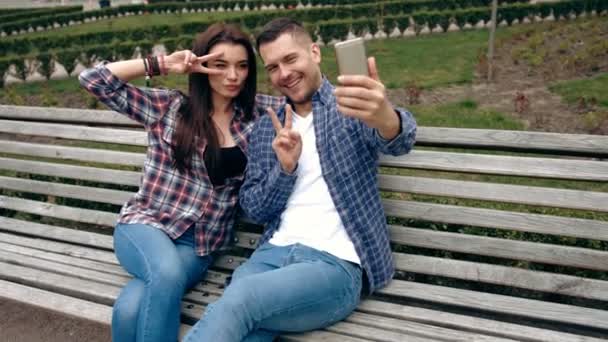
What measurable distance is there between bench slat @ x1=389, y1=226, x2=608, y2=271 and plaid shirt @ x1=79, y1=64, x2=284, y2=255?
0.85 meters

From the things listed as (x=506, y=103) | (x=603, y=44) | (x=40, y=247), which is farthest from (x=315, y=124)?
(x=603, y=44)

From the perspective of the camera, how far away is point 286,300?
2.34 metres

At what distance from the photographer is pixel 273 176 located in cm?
260

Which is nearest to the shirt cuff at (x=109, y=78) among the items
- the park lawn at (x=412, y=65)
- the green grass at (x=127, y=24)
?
the park lawn at (x=412, y=65)

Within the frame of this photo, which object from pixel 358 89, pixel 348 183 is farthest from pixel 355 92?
pixel 348 183

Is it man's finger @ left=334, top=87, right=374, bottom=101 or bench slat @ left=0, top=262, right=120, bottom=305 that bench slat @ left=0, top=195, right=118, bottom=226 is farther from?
man's finger @ left=334, top=87, right=374, bottom=101

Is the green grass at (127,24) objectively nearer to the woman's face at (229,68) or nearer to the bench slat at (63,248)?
the bench slat at (63,248)

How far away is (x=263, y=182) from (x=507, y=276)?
1168 millimetres

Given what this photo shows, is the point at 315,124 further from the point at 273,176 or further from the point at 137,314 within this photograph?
the point at 137,314

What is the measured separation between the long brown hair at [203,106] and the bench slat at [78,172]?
0.76 m

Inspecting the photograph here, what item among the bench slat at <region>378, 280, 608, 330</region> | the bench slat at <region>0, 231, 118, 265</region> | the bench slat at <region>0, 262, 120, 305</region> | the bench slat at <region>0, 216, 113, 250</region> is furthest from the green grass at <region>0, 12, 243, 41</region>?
the bench slat at <region>378, 280, 608, 330</region>

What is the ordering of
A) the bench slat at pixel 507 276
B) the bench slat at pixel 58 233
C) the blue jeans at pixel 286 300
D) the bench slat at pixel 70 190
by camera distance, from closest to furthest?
the blue jeans at pixel 286 300 → the bench slat at pixel 507 276 → the bench slat at pixel 58 233 → the bench slat at pixel 70 190

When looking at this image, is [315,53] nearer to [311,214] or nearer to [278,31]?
[278,31]

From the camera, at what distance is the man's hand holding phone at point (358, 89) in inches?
75.2
